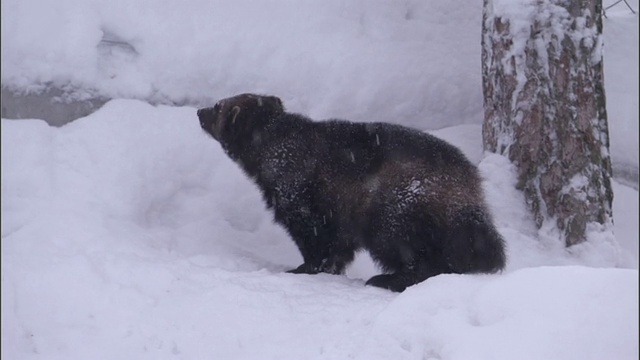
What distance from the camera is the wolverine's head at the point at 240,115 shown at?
6.18 metres

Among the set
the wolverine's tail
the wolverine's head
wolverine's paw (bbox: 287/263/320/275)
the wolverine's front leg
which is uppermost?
the wolverine's head

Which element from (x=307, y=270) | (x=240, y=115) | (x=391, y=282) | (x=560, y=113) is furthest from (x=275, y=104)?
(x=560, y=113)

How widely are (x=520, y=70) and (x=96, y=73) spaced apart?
390 centimetres

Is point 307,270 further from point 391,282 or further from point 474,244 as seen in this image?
point 474,244

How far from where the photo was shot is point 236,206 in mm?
7066

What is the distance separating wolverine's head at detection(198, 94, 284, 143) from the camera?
6.18 meters

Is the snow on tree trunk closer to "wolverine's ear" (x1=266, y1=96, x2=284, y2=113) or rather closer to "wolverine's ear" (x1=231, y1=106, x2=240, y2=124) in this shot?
"wolverine's ear" (x1=266, y1=96, x2=284, y2=113)

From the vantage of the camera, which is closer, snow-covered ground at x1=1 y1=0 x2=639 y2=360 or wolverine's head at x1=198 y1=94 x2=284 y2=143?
snow-covered ground at x1=1 y1=0 x2=639 y2=360

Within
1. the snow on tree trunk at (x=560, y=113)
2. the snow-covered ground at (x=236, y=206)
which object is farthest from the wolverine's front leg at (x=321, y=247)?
the snow on tree trunk at (x=560, y=113)

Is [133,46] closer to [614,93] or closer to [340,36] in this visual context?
[340,36]

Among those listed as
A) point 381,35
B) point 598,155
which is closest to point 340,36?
point 381,35

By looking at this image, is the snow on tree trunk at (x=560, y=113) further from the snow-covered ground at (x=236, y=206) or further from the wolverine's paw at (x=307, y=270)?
the wolverine's paw at (x=307, y=270)

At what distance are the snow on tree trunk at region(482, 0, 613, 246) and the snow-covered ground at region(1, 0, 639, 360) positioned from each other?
231 millimetres

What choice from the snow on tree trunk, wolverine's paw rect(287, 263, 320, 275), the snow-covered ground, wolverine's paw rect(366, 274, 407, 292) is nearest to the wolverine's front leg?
wolverine's paw rect(287, 263, 320, 275)
